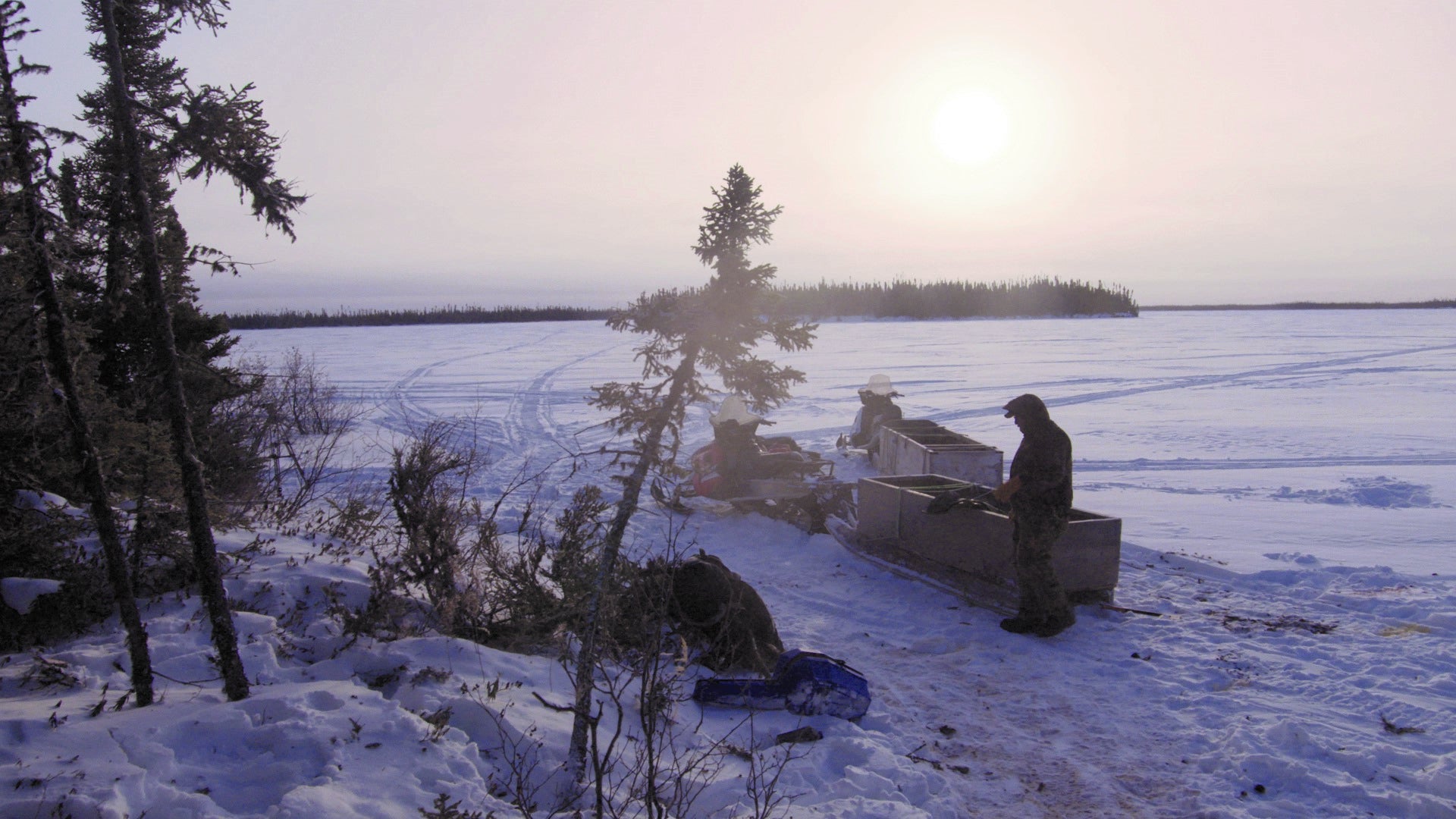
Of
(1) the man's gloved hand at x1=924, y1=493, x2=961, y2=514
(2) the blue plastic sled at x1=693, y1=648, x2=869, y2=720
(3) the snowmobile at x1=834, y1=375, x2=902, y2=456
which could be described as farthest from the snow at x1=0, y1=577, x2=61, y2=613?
(3) the snowmobile at x1=834, y1=375, x2=902, y2=456

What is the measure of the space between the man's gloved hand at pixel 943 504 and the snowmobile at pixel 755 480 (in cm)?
235

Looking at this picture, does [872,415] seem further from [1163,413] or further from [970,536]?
[1163,413]

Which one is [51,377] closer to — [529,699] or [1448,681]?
[529,699]

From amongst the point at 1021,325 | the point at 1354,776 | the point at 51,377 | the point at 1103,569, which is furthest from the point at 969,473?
the point at 1021,325

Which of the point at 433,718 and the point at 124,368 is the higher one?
the point at 124,368

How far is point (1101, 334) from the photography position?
49375 millimetres

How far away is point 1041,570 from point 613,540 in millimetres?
4167

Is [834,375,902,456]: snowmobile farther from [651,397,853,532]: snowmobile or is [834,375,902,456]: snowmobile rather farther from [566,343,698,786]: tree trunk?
[566,343,698,786]: tree trunk

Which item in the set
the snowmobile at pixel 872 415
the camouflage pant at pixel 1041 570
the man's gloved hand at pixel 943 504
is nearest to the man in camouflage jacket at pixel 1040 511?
the camouflage pant at pixel 1041 570

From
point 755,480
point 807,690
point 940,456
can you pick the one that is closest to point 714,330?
point 807,690

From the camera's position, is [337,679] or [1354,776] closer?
[1354,776]

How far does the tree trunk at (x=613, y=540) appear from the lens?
13.7 feet

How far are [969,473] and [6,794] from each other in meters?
9.52

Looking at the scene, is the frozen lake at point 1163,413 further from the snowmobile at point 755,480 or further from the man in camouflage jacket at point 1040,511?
the man in camouflage jacket at point 1040,511
